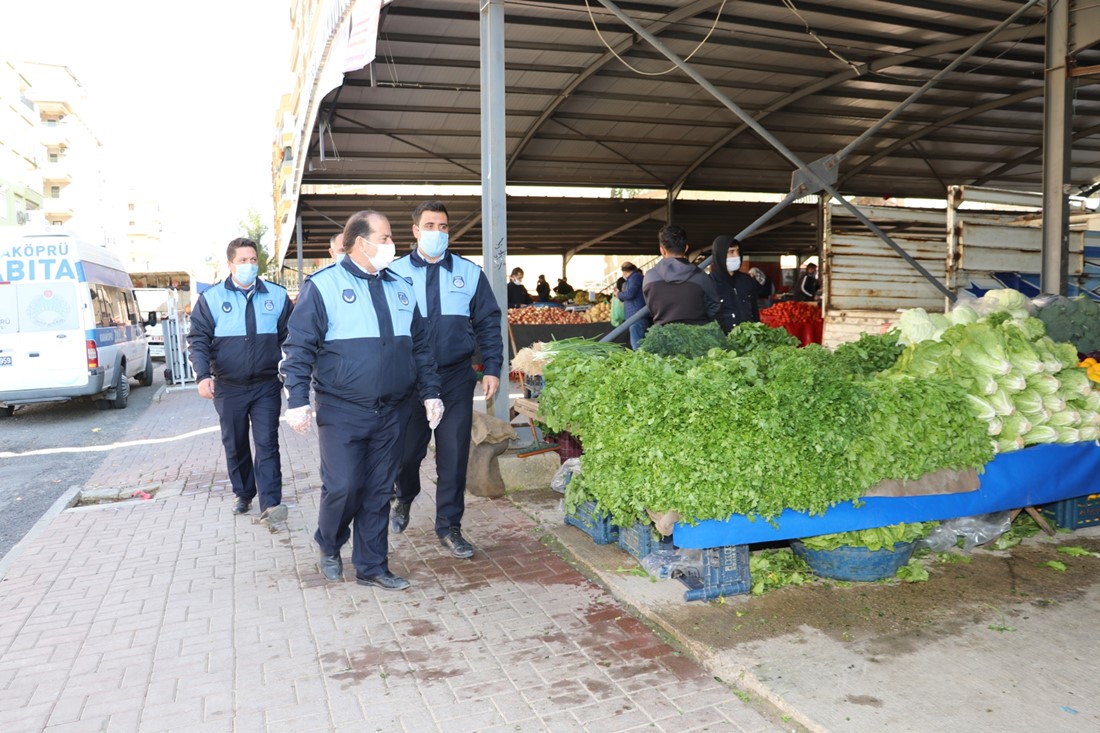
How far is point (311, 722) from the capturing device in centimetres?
335

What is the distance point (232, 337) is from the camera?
6242 millimetres

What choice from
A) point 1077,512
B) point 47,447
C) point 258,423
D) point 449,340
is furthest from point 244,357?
point 47,447

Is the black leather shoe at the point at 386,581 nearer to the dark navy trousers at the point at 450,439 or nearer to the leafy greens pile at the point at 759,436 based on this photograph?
the dark navy trousers at the point at 450,439

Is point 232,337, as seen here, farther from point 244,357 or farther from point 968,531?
point 968,531

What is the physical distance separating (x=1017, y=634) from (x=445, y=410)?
3.45 meters

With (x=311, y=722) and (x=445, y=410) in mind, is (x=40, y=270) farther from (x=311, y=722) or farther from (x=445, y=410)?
(x=311, y=722)

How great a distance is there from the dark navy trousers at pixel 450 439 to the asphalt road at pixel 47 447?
344 centimetres

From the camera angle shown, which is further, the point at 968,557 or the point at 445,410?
the point at 445,410

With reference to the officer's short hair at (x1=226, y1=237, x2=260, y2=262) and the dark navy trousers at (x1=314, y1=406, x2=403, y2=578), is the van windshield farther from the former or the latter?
the dark navy trousers at (x1=314, y1=406, x2=403, y2=578)

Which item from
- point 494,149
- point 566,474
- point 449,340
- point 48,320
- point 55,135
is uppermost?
point 55,135

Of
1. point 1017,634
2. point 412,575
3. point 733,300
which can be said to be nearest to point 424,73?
point 733,300

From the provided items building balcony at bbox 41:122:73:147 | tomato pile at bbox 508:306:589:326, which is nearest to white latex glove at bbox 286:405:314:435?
tomato pile at bbox 508:306:589:326

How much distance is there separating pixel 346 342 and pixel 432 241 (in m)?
1.12

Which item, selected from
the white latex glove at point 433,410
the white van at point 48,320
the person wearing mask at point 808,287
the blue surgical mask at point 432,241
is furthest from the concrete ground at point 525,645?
the person wearing mask at point 808,287
